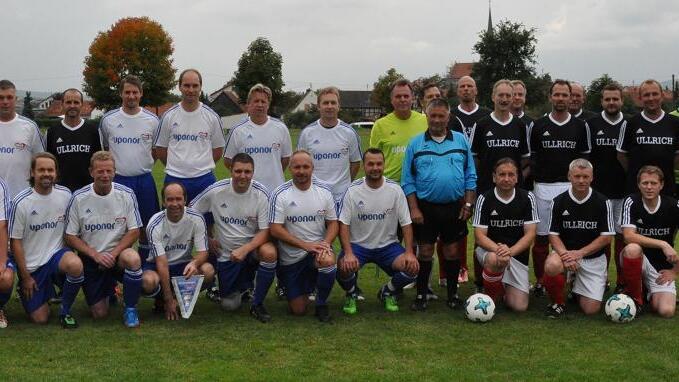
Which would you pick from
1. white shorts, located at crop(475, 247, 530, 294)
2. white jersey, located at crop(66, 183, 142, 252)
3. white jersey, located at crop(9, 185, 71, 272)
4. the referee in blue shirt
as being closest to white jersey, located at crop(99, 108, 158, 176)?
white jersey, located at crop(66, 183, 142, 252)

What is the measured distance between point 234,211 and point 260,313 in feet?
2.94

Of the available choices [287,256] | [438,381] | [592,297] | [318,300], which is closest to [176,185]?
[287,256]

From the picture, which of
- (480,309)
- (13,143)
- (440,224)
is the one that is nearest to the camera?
(480,309)

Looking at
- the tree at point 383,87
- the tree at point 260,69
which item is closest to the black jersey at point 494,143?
the tree at point 260,69

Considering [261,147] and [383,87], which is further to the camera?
[383,87]

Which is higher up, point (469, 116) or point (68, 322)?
point (469, 116)

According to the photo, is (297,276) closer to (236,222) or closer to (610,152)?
(236,222)

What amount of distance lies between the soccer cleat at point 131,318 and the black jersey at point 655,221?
407 centimetres

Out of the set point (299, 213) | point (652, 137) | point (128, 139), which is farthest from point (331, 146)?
point (652, 137)

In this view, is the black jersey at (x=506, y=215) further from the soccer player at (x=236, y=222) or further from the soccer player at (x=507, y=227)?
the soccer player at (x=236, y=222)

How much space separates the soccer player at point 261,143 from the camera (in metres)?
6.54

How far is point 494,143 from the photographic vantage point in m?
6.45

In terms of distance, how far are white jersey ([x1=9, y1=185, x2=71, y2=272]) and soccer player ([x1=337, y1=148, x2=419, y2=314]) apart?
2.29 metres

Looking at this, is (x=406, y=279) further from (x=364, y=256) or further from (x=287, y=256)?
(x=287, y=256)
